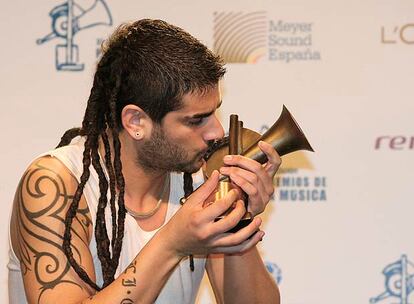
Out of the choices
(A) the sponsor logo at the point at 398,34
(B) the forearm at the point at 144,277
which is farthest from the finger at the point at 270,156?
(A) the sponsor logo at the point at 398,34

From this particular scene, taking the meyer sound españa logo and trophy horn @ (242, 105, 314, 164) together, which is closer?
trophy horn @ (242, 105, 314, 164)

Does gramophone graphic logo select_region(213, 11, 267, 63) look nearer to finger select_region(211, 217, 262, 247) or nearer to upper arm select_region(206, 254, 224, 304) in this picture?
upper arm select_region(206, 254, 224, 304)

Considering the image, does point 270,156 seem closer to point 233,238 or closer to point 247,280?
point 233,238

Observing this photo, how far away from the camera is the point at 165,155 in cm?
207

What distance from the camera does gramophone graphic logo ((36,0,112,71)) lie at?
9.01ft

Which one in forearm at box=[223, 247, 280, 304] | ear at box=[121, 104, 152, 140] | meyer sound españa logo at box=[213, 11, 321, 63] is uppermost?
meyer sound españa logo at box=[213, 11, 321, 63]

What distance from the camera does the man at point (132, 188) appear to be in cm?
186

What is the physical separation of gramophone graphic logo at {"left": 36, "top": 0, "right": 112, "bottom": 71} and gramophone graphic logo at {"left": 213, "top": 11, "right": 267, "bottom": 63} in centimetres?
34

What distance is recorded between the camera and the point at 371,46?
277 cm

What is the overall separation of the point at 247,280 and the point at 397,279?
Result: 828 mm

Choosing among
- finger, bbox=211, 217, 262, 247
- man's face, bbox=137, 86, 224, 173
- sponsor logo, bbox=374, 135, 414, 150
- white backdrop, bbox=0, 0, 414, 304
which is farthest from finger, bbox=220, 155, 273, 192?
sponsor logo, bbox=374, 135, 414, 150

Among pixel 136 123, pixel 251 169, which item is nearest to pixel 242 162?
pixel 251 169

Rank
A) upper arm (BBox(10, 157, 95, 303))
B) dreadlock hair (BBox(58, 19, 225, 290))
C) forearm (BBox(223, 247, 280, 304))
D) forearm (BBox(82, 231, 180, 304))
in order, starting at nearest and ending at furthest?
forearm (BBox(82, 231, 180, 304))
upper arm (BBox(10, 157, 95, 303))
dreadlock hair (BBox(58, 19, 225, 290))
forearm (BBox(223, 247, 280, 304))

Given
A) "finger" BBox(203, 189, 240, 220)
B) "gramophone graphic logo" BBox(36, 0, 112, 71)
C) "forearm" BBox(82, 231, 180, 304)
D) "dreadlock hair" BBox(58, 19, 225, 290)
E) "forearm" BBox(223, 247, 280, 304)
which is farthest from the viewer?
"gramophone graphic logo" BBox(36, 0, 112, 71)
